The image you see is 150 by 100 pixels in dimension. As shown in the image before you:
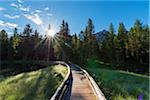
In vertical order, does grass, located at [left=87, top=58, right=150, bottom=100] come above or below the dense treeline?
below

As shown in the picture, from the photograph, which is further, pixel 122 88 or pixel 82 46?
pixel 82 46

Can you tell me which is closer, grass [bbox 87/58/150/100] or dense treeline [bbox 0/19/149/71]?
grass [bbox 87/58/150/100]

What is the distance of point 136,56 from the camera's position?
212 feet

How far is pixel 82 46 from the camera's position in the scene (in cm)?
6956

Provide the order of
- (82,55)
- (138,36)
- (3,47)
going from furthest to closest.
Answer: (3,47) < (82,55) < (138,36)

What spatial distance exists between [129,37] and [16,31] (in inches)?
1334

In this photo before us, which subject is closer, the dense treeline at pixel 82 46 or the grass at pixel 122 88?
the grass at pixel 122 88

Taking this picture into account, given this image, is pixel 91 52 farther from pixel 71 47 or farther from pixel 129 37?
pixel 129 37

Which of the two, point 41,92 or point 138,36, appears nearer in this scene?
point 41,92

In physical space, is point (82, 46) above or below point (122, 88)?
above

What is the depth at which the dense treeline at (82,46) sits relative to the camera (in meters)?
64.0

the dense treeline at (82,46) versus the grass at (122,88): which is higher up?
the dense treeline at (82,46)

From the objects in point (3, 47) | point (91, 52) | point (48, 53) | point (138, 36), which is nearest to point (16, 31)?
point (3, 47)

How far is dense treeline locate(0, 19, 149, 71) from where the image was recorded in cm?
6397
